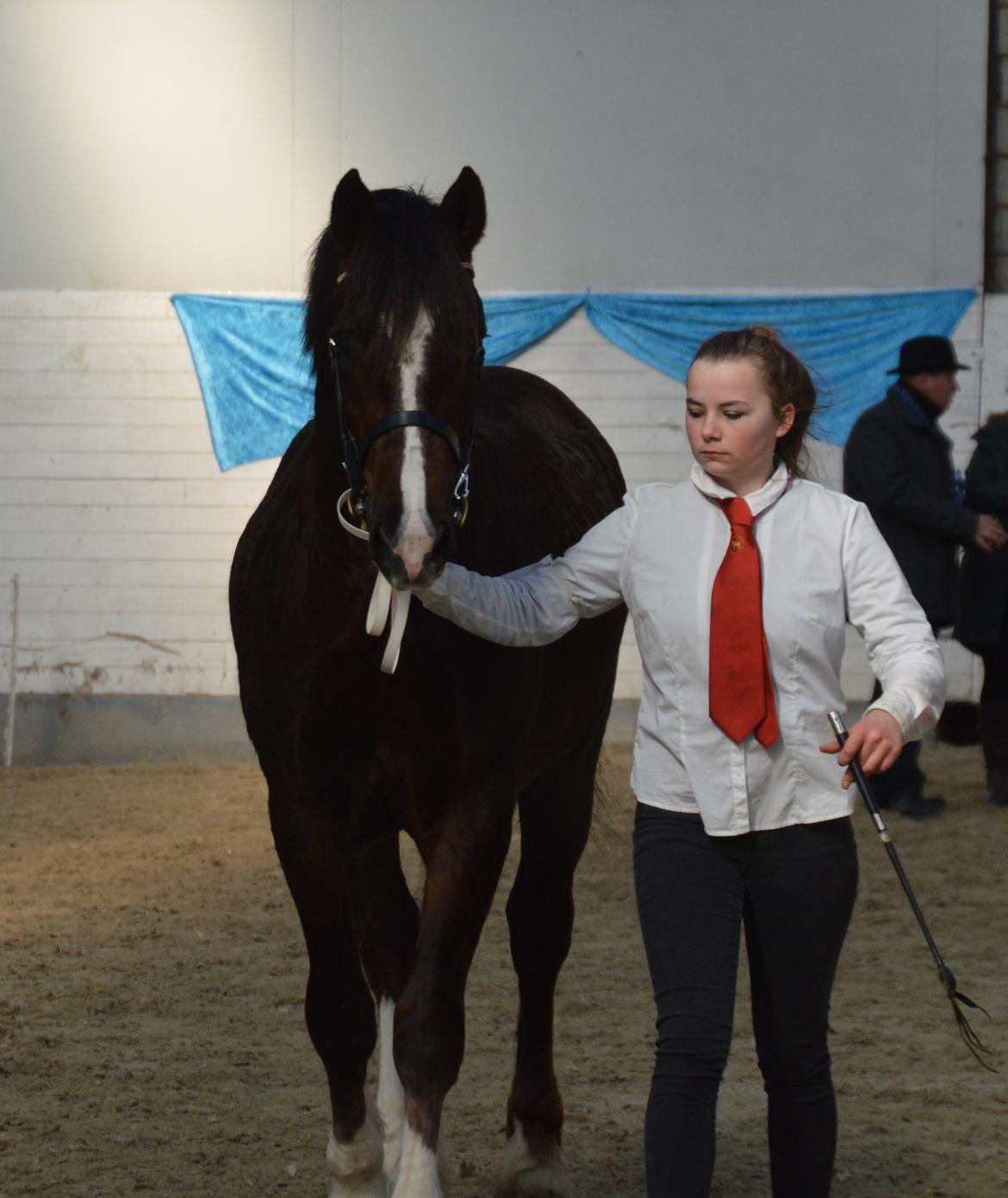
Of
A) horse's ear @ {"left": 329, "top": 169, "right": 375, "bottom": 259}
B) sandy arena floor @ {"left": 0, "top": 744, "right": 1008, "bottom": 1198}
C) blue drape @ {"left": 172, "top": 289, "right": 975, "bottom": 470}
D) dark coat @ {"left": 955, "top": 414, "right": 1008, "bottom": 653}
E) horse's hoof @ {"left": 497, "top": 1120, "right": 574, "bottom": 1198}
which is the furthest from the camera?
blue drape @ {"left": 172, "top": 289, "right": 975, "bottom": 470}

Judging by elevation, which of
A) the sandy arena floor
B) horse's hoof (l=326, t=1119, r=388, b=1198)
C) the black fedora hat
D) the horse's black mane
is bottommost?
A: the sandy arena floor

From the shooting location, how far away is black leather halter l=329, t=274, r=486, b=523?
257 cm

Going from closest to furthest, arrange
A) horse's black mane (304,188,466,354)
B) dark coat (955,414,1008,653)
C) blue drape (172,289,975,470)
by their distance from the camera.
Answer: horse's black mane (304,188,466,354), dark coat (955,414,1008,653), blue drape (172,289,975,470)

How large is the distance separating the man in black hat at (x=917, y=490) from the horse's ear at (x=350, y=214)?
15.8ft

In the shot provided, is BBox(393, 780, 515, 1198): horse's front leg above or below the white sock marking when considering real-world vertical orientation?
above

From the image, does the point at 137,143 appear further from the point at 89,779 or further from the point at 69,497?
the point at 89,779

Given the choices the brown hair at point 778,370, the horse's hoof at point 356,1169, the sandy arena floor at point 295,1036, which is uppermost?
the brown hair at point 778,370

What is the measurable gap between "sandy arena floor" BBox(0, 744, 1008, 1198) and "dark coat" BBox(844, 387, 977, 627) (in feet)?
3.79

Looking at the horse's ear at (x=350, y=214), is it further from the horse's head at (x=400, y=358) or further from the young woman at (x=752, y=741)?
the young woman at (x=752, y=741)

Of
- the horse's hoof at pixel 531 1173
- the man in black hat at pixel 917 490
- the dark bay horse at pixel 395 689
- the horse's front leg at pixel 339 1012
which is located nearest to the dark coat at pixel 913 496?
the man in black hat at pixel 917 490

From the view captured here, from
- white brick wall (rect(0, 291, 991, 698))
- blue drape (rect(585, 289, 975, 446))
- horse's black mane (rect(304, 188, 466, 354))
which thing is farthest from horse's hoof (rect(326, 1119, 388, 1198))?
blue drape (rect(585, 289, 975, 446))

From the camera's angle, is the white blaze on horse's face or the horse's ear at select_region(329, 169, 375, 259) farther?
the horse's ear at select_region(329, 169, 375, 259)

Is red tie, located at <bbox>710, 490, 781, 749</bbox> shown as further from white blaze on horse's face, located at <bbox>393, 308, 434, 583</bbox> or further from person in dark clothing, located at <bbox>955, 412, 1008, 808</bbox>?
person in dark clothing, located at <bbox>955, 412, 1008, 808</bbox>

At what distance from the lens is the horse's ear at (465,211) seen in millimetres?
2955
